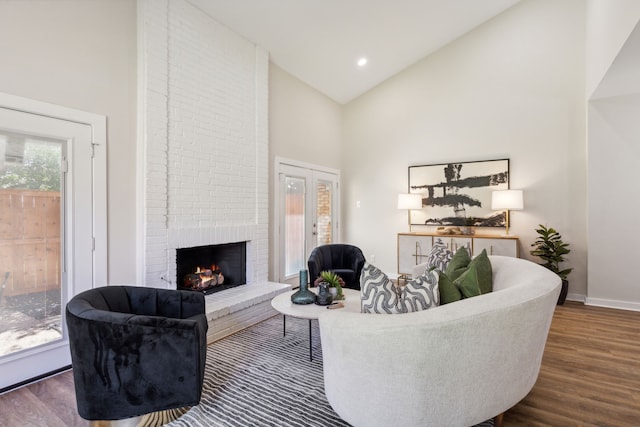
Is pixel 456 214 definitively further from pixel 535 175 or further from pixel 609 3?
pixel 609 3

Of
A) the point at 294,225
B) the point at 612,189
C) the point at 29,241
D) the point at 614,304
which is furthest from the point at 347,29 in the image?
the point at 614,304

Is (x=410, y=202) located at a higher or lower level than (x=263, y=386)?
higher

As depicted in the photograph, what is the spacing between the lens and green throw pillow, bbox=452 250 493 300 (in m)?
1.86

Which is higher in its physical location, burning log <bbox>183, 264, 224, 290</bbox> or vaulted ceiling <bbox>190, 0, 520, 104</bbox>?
vaulted ceiling <bbox>190, 0, 520, 104</bbox>

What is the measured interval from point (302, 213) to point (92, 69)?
132 inches

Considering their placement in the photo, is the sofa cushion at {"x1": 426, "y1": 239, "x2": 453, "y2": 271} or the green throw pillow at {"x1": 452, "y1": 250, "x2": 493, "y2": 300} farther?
the sofa cushion at {"x1": 426, "y1": 239, "x2": 453, "y2": 271}

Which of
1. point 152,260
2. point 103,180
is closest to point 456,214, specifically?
point 152,260

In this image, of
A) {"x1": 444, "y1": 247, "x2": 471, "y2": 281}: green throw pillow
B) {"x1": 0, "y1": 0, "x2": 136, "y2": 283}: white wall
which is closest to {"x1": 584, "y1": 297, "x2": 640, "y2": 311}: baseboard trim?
{"x1": 444, "y1": 247, "x2": 471, "y2": 281}: green throw pillow

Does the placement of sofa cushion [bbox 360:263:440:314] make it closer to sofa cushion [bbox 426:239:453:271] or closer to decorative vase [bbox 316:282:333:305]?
decorative vase [bbox 316:282:333:305]

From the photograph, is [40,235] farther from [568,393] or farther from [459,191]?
[459,191]

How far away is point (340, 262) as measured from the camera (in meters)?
4.59

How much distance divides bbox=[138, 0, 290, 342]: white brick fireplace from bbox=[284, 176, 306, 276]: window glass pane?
0.69 metres

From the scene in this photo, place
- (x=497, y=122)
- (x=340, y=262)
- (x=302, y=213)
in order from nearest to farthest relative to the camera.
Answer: (x=340, y=262) < (x=497, y=122) < (x=302, y=213)

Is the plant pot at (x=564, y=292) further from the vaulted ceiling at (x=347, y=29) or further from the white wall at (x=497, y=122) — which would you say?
the vaulted ceiling at (x=347, y=29)
